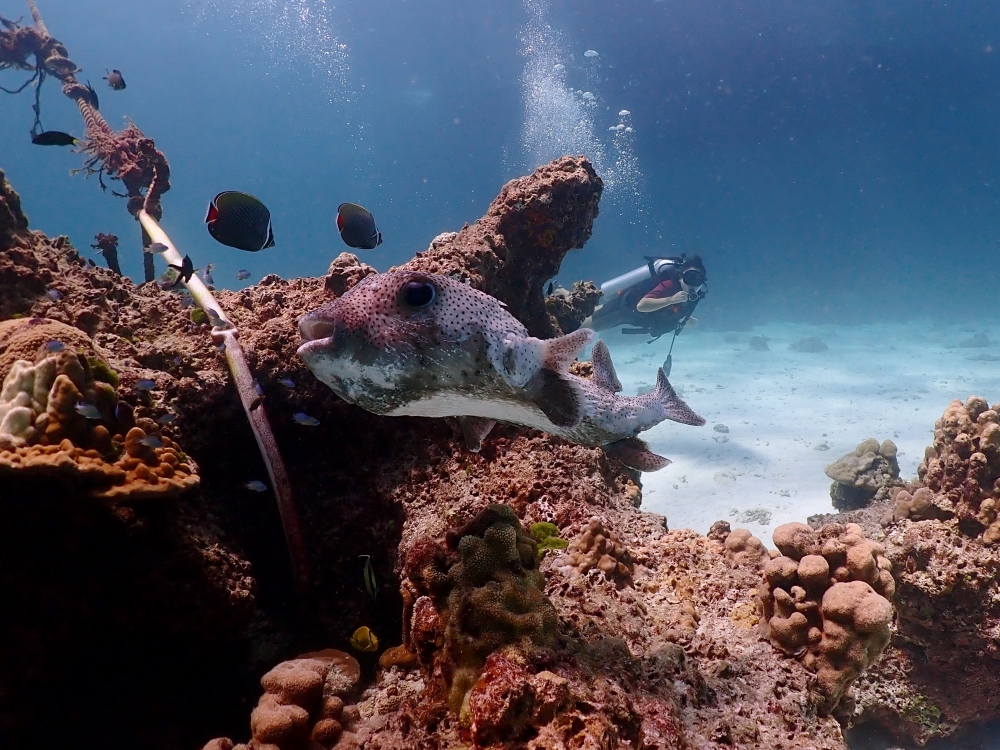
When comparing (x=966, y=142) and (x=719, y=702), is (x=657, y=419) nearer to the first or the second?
(x=719, y=702)

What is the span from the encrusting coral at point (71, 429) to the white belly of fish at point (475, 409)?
161 centimetres

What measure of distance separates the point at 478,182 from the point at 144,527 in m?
89.3

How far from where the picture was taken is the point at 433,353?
2.15m

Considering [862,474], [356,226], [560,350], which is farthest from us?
[862,474]

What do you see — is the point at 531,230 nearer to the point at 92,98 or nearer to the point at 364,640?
the point at 364,640

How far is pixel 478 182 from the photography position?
3329 inches

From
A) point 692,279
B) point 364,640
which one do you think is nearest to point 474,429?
point 364,640

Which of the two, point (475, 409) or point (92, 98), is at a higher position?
point (92, 98)

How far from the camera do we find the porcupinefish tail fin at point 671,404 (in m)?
3.30

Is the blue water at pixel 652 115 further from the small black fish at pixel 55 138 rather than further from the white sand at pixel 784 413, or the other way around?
the small black fish at pixel 55 138

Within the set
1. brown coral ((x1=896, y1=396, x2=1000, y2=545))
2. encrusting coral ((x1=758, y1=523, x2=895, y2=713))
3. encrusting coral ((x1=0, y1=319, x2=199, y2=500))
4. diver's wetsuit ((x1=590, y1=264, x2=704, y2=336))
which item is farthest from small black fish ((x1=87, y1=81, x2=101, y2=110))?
brown coral ((x1=896, y1=396, x2=1000, y2=545))

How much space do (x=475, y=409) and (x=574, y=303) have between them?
6.47 metres

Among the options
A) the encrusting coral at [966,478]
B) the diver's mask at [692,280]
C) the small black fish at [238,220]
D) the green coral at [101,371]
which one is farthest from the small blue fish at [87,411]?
the diver's mask at [692,280]

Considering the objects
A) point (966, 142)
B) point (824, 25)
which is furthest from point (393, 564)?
point (966, 142)
